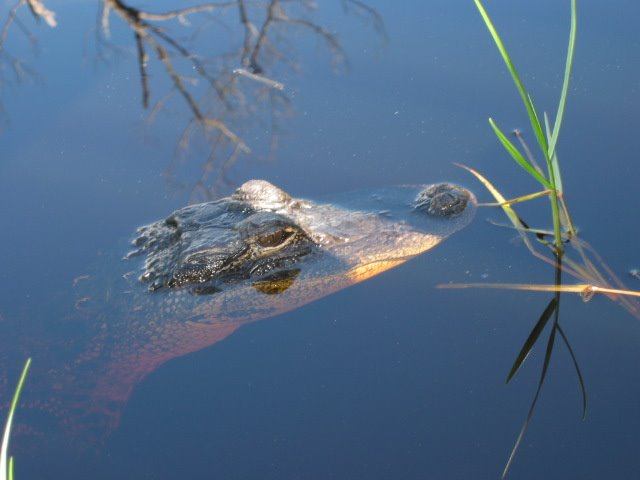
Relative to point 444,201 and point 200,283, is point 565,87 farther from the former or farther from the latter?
point 200,283

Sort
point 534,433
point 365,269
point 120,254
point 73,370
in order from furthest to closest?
point 120,254
point 365,269
point 73,370
point 534,433

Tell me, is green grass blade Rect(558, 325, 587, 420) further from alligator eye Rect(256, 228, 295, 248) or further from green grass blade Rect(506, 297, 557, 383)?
alligator eye Rect(256, 228, 295, 248)

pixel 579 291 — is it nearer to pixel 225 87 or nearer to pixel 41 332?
pixel 41 332

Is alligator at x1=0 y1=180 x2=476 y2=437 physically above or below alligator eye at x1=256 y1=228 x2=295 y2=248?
below

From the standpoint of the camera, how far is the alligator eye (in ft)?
10.9

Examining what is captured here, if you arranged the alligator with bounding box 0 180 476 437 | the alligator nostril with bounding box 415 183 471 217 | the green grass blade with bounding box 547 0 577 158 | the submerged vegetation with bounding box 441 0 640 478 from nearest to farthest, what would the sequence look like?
1. the green grass blade with bounding box 547 0 577 158
2. the submerged vegetation with bounding box 441 0 640 478
3. the alligator with bounding box 0 180 476 437
4. the alligator nostril with bounding box 415 183 471 217

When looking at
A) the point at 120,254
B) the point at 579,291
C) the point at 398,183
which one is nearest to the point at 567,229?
the point at 579,291

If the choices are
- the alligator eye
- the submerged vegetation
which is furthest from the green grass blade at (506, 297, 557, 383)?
the alligator eye

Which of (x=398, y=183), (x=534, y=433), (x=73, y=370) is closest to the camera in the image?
(x=534, y=433)

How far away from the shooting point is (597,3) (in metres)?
5.42

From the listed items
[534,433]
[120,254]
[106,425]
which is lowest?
[534,433]

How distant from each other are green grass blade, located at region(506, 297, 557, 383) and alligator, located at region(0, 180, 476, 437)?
2.03ft

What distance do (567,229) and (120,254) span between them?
2145 mm

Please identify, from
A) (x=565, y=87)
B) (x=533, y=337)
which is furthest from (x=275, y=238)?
(x=565, y=87)
